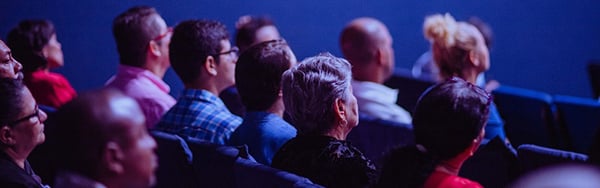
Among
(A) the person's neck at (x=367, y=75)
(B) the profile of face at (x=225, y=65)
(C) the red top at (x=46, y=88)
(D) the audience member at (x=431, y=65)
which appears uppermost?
(B) the profile of face at (x=225, y=65)

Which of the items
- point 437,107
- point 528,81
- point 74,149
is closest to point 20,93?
point 74,149

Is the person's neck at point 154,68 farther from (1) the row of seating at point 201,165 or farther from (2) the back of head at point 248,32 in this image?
(1) the row of seating at point 201,165

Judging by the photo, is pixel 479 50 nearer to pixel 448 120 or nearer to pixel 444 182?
pixel 448 120

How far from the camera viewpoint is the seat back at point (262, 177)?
2601mm

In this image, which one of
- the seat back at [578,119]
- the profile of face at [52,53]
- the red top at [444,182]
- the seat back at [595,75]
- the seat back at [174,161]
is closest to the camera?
the red top at [444,182]

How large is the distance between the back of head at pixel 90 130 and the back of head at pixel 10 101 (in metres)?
0.88

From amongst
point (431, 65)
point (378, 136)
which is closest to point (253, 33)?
point (378, 136)

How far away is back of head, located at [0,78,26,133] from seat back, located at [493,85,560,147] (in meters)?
3.12

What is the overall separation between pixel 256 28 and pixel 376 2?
8.04 ft

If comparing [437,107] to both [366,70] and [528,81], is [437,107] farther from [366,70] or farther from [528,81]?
[528,81]

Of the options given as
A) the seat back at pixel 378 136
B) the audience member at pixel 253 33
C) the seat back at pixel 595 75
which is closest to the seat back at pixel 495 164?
the seat back at pixel 378 136

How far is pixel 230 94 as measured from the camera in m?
4.95

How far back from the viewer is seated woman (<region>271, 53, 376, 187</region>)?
2891 millimetres

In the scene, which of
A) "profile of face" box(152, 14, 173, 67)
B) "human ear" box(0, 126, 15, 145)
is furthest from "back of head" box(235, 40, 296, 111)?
"profile of face" box(152, 14, 173, 67)
